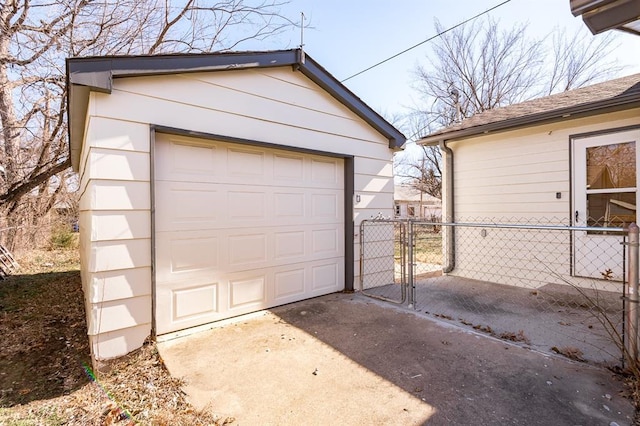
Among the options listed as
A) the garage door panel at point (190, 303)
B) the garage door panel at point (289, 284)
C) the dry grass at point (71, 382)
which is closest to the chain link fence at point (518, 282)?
the garage door panel at point (289, 284)

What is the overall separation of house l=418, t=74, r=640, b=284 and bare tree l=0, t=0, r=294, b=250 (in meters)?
4.84

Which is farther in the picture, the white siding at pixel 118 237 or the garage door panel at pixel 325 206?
the garage door panel at pixel 325 206

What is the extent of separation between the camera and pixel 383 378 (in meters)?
2.42

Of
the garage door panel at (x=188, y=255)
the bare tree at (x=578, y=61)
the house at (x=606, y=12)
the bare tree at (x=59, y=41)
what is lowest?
the garage door panel at (x=188, y=255)

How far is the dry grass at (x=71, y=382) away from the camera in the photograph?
212cm

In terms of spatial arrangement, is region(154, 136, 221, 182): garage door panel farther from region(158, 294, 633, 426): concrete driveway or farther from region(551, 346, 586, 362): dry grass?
region(551, 346, 586, 362): dry grass

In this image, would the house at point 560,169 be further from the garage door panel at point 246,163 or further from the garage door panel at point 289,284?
the garage door panel at point 246,163

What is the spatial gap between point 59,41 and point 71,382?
7053 millimetres

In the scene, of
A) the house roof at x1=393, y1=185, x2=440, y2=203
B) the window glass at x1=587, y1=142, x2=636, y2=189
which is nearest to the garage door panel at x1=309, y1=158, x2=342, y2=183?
the window glass at x1=587, y1=142, x2=636, y2=189

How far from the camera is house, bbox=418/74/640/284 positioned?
14.5 feet

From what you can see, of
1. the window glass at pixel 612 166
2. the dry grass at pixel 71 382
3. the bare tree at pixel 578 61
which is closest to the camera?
the dry grass at pixel 71 382

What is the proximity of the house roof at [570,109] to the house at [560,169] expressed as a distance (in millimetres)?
12

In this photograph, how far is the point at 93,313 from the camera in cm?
276

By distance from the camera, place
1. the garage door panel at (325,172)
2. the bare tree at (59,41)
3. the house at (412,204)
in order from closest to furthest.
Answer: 1. the garage door panel at (325,172)
2. the bare tree at (59,41)
3. the house at (412,204)
